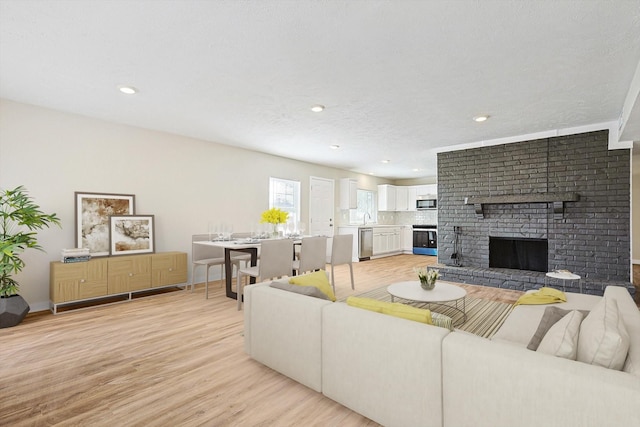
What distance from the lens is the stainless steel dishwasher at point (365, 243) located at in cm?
799

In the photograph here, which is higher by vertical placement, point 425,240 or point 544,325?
point 544,325

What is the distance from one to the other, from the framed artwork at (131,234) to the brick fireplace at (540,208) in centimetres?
486

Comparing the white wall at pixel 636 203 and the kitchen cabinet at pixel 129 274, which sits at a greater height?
the white wall at pixel 636 203

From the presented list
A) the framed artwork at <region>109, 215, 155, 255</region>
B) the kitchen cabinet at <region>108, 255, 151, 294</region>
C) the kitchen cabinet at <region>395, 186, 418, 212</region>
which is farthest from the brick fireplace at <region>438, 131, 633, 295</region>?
the framed artwork at <region>109, 215, 155, 255</region>

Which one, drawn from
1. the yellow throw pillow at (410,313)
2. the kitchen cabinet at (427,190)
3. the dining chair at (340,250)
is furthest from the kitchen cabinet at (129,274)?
the kitchen cabinet at (427,190)

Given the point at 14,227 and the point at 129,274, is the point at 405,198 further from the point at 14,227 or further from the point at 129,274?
the point at 14,227

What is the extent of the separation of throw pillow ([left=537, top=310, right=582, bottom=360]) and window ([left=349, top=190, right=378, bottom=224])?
7.42 m

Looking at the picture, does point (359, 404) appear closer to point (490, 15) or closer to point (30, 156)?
point (490, 15)

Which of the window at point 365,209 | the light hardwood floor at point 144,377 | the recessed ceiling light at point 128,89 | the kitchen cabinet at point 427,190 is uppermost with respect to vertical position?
the recessed ceiling light at point 128,89

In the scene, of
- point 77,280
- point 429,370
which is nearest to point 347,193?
point 77,280

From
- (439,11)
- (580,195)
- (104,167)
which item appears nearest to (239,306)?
(104,167)

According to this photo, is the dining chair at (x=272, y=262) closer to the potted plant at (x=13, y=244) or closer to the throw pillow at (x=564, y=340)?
the potted plant at (x=13, y=244)

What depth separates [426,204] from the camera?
9.30m

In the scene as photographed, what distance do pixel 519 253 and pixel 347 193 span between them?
163 inches
